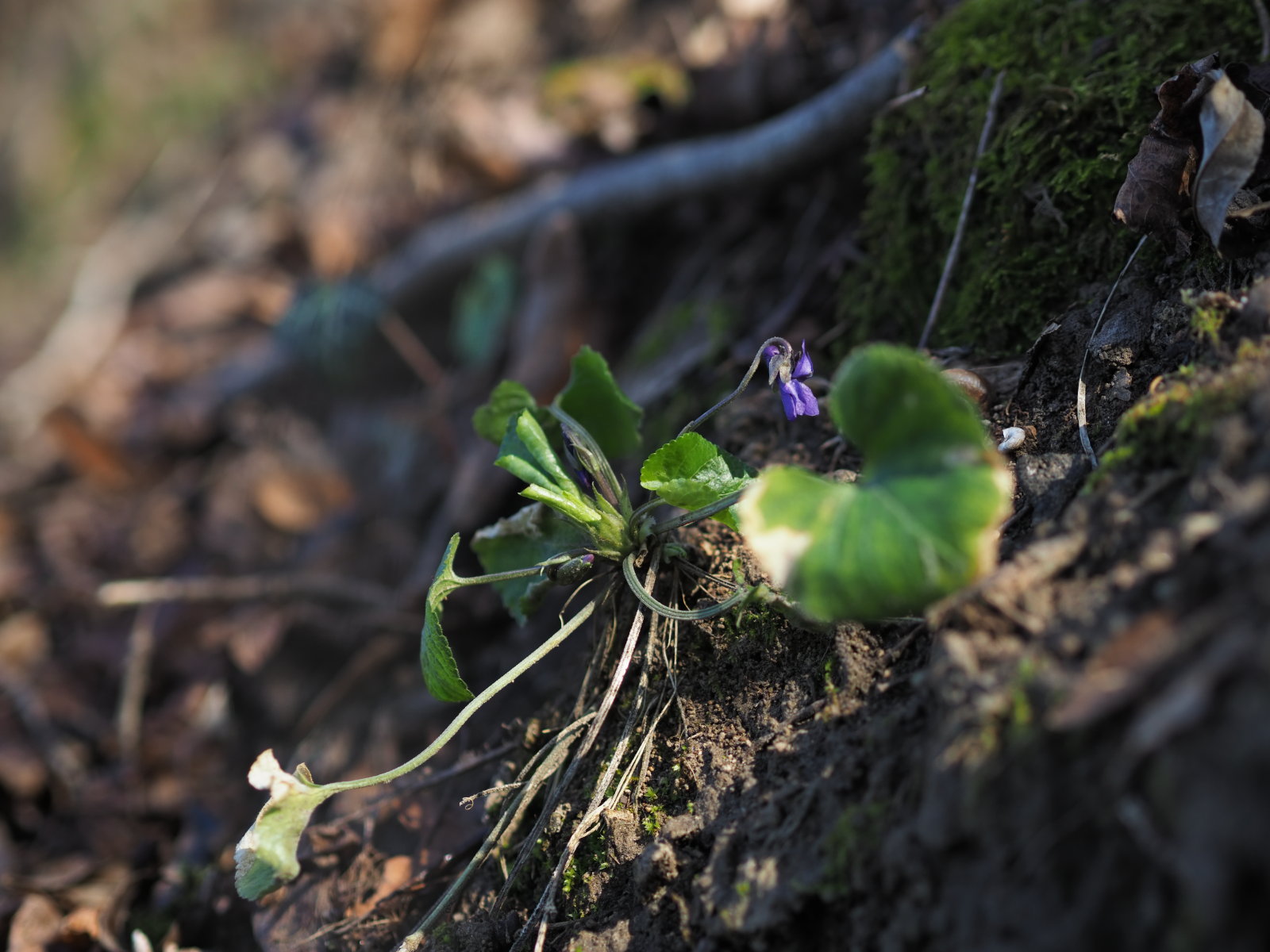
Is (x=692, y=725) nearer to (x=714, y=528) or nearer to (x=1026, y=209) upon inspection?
(x=714, y=528)

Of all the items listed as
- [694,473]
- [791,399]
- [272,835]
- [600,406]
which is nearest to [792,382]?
[791,399]

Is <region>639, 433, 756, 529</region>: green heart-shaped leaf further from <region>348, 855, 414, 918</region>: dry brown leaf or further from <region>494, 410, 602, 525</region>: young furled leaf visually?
<region>348, 855, 414, 918</region>: dry brown leaf

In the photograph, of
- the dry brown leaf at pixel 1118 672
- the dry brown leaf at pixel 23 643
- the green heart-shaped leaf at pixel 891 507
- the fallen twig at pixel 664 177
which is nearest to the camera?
the dry brown leaf at pixel 1118 672

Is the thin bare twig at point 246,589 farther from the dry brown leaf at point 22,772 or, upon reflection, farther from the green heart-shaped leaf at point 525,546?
the green heart-shaped leaf at point 525,546

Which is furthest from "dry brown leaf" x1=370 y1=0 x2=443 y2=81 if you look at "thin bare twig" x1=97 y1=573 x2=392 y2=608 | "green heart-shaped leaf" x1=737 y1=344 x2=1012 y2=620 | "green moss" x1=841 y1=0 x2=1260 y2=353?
"green heart-shaped leaf" x1=737 y1=344 x2=1012 y2=620

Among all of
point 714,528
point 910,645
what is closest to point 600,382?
point 714,528

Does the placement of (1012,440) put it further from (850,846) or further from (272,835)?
(272,835)

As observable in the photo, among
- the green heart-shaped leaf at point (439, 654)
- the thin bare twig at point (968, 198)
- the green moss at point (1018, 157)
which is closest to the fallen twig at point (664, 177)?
the green moss at point (1018, 157)
